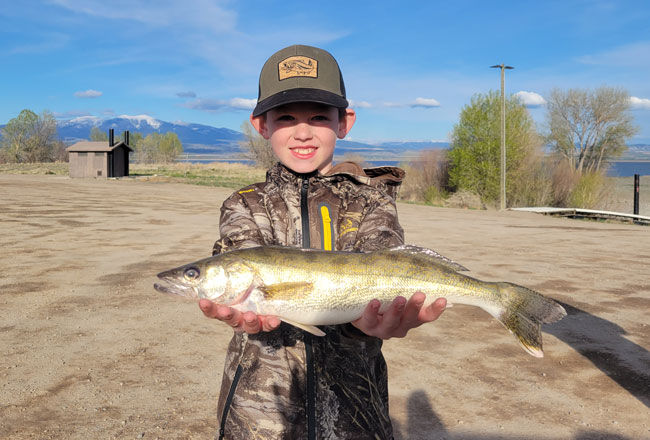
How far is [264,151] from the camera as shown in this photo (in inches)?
3967

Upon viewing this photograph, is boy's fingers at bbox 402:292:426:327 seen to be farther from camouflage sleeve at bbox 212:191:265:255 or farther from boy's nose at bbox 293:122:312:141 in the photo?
boy's nose at bbox 293:122:312:141

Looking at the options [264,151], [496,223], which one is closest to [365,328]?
[496,223]

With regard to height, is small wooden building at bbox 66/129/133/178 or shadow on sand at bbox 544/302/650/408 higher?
small wooden building at bbox 66/129/133/178

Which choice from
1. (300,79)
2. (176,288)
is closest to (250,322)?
(176,288)

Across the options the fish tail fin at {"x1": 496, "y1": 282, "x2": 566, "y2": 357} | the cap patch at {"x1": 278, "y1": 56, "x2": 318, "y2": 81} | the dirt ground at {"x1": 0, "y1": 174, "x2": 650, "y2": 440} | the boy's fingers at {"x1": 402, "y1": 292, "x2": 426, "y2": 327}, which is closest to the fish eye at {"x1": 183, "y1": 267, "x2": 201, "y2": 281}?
the boy's fingers at {"x1": 402, "y1": 292, "x2": 426, "y2": 327}

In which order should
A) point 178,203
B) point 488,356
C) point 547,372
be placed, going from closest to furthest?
point 547,372
point 488,356
point 178,203

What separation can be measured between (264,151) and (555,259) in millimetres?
87949

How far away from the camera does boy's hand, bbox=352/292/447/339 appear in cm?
257

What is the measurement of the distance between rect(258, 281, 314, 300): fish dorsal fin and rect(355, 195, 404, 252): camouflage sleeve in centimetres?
51

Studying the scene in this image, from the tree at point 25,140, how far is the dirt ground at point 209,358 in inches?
3804

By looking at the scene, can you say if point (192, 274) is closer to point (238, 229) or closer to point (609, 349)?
point (238, 229)

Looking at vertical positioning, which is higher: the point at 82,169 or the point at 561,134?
the point at 561,134

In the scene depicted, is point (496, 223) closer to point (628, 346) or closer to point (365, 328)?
point (628, 346)

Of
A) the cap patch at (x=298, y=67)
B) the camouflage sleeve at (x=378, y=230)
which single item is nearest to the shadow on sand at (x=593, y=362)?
the camouflage sleeve at (x=378, y=230)
